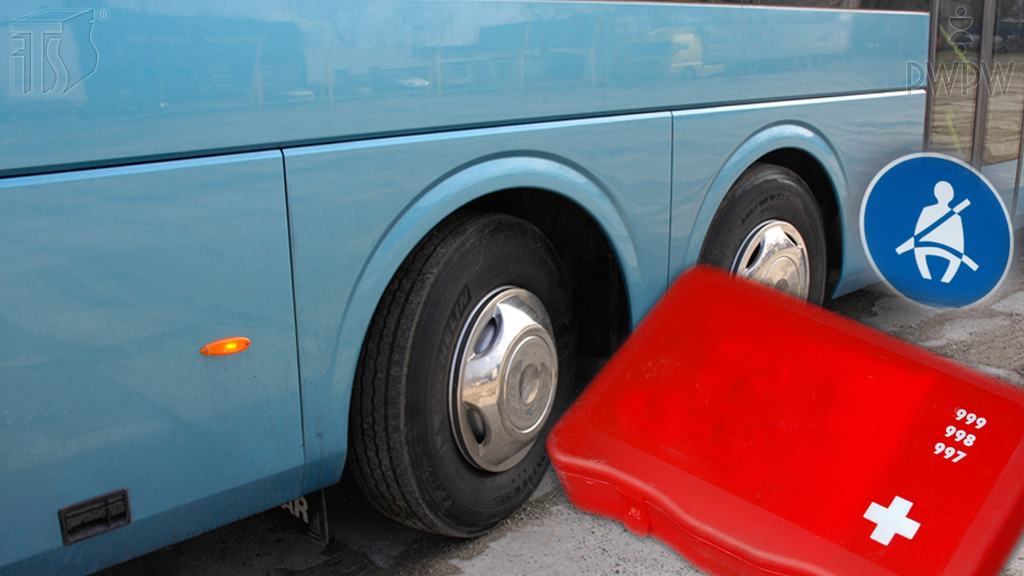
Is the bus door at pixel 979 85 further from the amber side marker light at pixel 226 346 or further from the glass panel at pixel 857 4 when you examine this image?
the amber side marker light at pixel 226 346

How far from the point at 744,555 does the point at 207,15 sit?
1.54m

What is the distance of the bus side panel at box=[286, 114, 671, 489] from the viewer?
1819mm

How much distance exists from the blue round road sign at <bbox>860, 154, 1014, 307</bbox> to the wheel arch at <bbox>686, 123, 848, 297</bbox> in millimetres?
142

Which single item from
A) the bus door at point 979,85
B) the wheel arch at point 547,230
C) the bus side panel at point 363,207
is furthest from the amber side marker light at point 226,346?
the bus door at point 979,85

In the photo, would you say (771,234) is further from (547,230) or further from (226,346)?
(226,346)

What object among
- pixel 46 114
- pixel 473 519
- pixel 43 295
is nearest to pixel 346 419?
pixel 473 519

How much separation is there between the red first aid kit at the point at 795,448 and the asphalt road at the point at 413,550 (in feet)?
0.74

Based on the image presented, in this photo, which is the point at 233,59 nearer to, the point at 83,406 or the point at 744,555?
the point at 83,406

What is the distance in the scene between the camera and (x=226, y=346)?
5.67ft

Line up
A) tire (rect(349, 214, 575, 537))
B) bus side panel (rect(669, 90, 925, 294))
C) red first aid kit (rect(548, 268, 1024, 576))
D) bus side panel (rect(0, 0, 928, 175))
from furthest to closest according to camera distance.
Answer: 1. bus side panel (rect(669, 90, 925, 294))
2. tire (rect(349, 214, 575, 537))
3. red first aid kit (rect(548, 268, 1024, 576))
4. bus side panel (rect(0, 0, 928, 175))

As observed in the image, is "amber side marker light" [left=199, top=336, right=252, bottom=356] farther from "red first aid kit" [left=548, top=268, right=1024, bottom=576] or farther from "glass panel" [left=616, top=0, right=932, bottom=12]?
"glass panel" [left=616, top=0, right=932, bottom=12]

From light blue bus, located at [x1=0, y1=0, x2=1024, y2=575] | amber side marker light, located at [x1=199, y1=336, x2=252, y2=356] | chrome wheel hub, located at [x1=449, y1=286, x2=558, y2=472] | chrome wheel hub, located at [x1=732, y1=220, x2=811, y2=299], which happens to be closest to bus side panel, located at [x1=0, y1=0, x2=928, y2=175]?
light blue bus, located at [x1=0, y1=0, x2=1024, y2=575]

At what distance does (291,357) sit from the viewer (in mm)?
1844

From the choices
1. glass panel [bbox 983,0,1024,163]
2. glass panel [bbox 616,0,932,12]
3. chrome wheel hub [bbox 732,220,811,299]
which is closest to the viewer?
glass panel [bbox 616,0,932,12]
